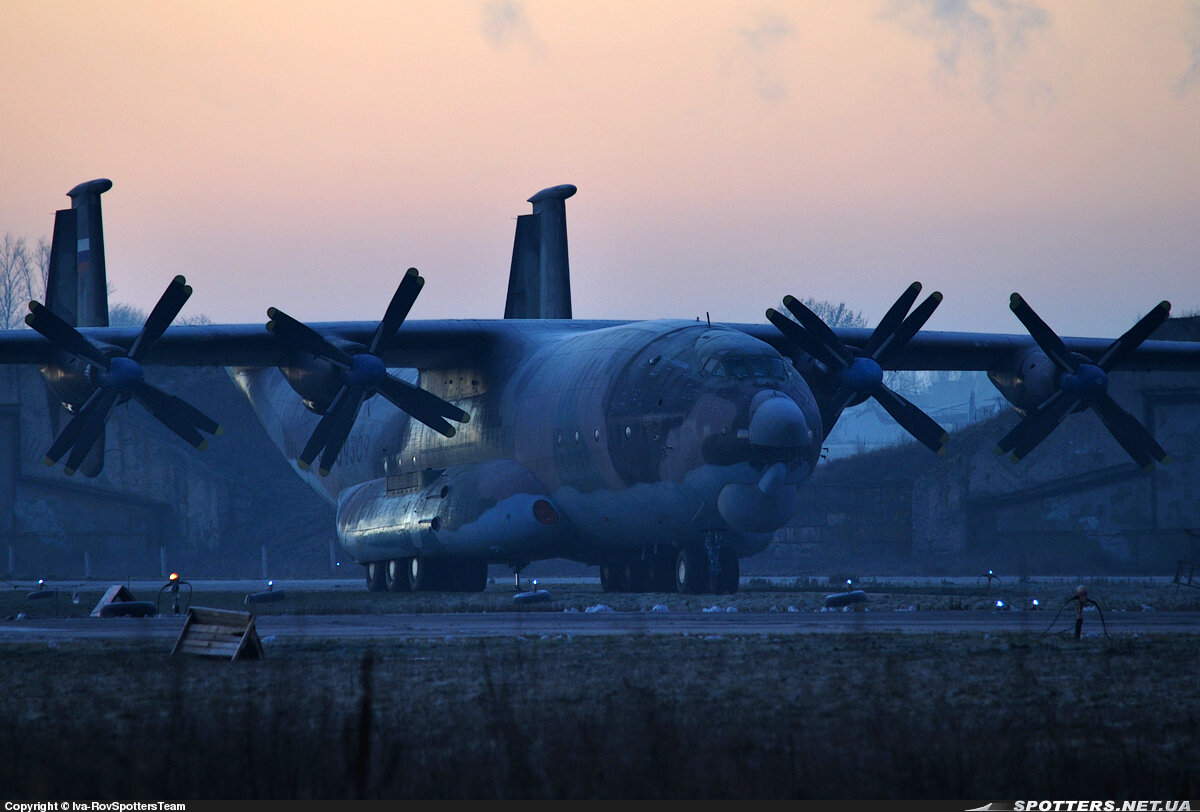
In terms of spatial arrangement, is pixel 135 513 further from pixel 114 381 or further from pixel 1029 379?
pixel 1029 379

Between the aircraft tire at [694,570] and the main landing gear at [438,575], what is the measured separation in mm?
6156

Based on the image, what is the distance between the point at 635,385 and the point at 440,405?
5193 millimetres

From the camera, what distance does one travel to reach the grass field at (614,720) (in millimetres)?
9031

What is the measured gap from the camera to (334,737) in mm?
10688

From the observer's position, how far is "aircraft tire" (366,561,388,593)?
128 feet

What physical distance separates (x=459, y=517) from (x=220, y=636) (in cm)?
1666

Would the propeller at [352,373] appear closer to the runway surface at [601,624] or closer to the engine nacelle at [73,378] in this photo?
the engine nacelle at [73,378]

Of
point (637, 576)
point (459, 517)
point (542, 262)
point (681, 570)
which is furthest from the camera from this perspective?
point (542, 262)

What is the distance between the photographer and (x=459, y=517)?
110 ft

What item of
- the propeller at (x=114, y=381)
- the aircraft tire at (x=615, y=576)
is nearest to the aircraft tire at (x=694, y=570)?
the aircraft tire at (x=615, y=576)

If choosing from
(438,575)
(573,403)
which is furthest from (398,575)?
(573,403)

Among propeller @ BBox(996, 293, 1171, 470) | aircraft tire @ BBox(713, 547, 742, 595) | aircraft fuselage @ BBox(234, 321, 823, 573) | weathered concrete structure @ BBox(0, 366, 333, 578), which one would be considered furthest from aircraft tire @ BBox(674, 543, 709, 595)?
weathered concrete structure @ BBox(0, 366, 333, 578)

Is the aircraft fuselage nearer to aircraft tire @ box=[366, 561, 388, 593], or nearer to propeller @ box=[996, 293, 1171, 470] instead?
aircraft tire @ box=[366, 561, 388, 593]

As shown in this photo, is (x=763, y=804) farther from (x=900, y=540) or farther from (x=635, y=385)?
(x=900, y=540)
